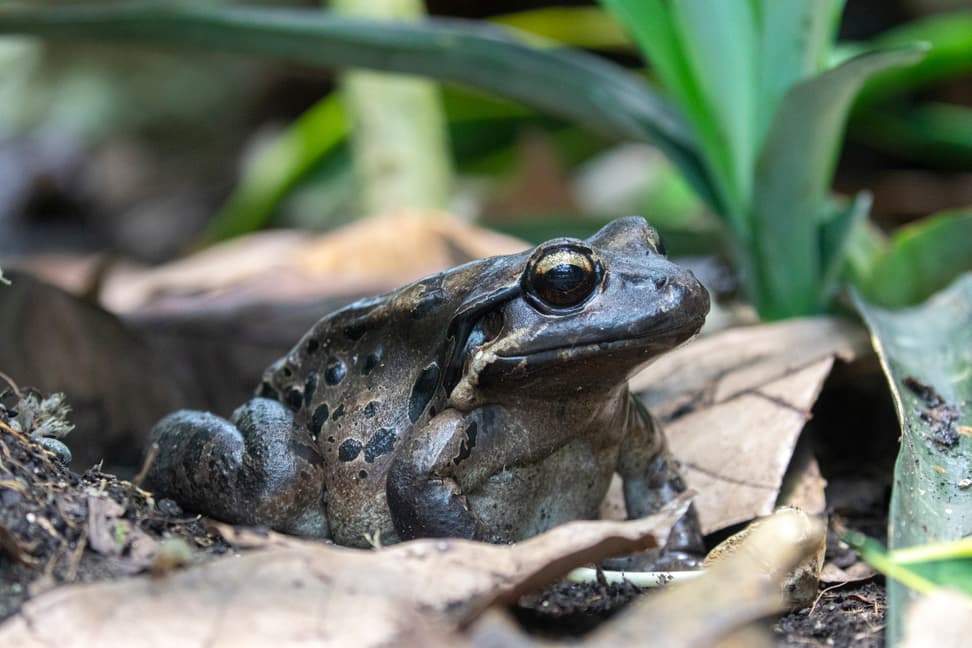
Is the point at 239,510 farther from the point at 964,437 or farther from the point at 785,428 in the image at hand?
the point at 964,437

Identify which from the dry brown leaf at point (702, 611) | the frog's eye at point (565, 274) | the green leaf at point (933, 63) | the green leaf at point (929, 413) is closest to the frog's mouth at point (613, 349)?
the frog's eye at point (565, 274)

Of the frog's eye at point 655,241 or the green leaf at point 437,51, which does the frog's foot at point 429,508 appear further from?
the green leaf at point 437,51

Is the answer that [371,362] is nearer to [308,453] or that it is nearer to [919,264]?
[308,453]

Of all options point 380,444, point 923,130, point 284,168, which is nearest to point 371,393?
point 380,444

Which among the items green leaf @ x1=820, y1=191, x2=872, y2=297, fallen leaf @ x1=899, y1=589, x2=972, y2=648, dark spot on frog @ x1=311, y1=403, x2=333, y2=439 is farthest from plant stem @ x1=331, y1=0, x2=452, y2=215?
fallen leaf @ x1=899, y1=589, x2=972, y2=648

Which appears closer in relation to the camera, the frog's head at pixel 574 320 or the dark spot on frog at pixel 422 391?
the frog's head at pixel 574 320

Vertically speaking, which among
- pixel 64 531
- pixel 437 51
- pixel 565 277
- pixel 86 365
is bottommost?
pixel 86 365
